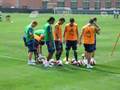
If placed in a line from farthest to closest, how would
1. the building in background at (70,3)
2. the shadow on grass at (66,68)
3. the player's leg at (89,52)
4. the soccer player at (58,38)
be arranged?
the building in background at (70,3)
the soccer player at (58,38)
the player's leg at (89,52)
the shadow on grass at (66,68)

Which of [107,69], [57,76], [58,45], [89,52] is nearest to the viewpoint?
[57,76]

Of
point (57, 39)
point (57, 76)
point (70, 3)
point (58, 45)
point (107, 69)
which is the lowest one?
point (70, 3)

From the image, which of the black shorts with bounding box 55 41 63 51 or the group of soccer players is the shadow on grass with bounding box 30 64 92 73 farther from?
the black shorts with bounding box 55 41 63 51

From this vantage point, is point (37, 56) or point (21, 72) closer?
point (21, 72)

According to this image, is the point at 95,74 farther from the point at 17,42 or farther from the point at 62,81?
the point at 17,42

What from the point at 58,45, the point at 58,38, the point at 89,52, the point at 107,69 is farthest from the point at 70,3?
the point at 107,69

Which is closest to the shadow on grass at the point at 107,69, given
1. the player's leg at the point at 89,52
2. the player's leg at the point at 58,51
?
the player's leg at the point at 89,52

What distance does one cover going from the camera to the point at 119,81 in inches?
677

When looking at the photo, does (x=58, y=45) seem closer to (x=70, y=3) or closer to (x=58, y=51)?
(x=58, y=51)

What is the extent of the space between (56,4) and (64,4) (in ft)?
8.72

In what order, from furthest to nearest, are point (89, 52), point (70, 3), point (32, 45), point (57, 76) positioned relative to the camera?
point (70, 3) < point (32, 45) < point (89, 52) < point (57, 76)

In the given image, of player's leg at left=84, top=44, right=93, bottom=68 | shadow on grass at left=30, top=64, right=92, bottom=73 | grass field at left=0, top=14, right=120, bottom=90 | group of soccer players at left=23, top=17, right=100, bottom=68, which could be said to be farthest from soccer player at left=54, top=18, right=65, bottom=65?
player's leg at left=84, top=44, right=93, bottom=68

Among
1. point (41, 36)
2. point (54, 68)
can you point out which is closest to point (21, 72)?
point (54, 68)

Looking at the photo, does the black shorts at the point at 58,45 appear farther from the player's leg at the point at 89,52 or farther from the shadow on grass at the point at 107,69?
the shadow on grass at the point at 107,69
